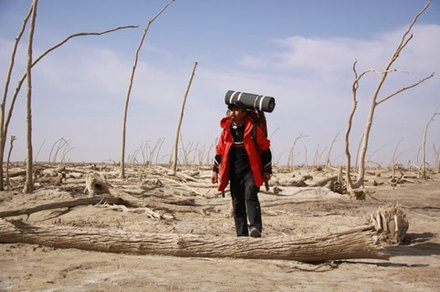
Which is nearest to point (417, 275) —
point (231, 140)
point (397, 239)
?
point (397, 239)

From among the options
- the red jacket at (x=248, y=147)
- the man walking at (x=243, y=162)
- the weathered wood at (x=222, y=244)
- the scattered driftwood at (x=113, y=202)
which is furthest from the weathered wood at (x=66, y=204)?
the red jacket at (x=248, y=147)

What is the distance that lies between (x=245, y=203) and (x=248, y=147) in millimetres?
729

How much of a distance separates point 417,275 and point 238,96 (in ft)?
8.33

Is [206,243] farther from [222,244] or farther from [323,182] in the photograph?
[323,182]

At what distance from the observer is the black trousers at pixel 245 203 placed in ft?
14.7

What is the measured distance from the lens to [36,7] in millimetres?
7734

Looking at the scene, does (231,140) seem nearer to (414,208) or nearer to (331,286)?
(331,286)

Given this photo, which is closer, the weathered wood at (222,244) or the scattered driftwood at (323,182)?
the weathered wood at (222,244)

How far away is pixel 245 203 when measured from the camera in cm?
481

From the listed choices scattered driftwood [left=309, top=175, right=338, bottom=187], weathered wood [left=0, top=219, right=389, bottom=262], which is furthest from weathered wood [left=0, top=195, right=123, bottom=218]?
scattered driftwood [left=309, top=175, right=338, bottom=187]

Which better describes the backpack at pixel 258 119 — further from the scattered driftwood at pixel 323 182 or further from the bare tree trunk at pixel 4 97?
the scattered driftwood at pixel 323 182

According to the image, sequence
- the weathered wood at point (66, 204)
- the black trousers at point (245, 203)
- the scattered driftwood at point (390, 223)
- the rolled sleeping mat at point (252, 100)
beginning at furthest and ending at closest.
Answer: the weathered wood at point (66, 204), the scattered driftwood at point (390, 223), the black trousers at point (245, 203), the rolled sleeping mat at point (252, 100)

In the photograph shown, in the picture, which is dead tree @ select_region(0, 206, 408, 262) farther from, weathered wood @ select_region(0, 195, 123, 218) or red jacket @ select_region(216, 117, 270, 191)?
weathered wood @ select_region(0, 195, 123, 218)

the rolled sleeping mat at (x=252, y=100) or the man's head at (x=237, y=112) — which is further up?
the rolled sleeping mat at (x=252, y=100)
